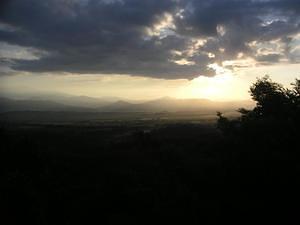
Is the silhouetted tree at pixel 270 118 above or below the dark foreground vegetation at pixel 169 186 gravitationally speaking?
above

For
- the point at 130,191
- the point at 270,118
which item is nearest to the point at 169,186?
the point at 130,191

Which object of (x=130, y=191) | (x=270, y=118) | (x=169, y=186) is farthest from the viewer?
(x=270, y=118)

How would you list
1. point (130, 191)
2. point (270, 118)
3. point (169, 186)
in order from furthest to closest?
point (270, 118) → point (169, 186) → point (130, 191)

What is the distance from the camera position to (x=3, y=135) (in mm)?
33938

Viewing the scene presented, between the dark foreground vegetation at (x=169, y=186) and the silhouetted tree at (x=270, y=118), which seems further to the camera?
the silhouetted tree at (x=270, y=118)

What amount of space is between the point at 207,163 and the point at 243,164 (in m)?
4.95

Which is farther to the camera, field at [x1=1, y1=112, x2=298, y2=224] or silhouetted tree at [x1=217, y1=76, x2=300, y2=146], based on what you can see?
silhouetted tree at [x1=217, y1=76, x2=300, y2=146]

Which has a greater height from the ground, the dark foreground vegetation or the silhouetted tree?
the silhouetted tree

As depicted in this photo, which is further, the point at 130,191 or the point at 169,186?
the point at 169,186

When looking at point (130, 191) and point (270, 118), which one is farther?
point (270, 118)

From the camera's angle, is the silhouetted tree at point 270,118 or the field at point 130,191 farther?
the silhouetted tree at point 270,118

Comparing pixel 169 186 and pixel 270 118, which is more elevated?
pixel 270 118

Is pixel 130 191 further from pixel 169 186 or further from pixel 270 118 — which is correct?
Result: pixel 270 118

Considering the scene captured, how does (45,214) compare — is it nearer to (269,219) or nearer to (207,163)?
(269,219)
